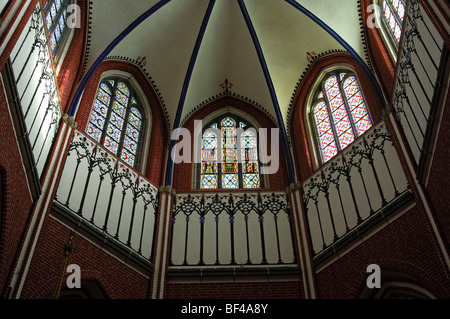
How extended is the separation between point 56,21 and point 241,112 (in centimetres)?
679

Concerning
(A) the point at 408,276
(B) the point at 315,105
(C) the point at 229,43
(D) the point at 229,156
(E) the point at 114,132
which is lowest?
(A) the point at 408,276

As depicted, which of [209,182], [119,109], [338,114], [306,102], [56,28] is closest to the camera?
[56,28]

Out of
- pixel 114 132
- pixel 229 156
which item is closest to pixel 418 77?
pixel 229 156

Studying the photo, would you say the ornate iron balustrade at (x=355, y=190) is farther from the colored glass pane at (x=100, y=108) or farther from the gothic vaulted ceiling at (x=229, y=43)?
the colored glass pane at (x=100, y=108)

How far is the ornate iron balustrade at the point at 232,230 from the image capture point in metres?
12.8

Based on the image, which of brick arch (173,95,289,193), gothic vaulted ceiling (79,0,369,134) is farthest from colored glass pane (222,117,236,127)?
gothic vaulted ceiling (79,0,369,134)

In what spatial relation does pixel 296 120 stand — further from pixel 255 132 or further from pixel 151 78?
pixel 151 78

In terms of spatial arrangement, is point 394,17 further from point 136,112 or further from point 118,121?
point 118,121

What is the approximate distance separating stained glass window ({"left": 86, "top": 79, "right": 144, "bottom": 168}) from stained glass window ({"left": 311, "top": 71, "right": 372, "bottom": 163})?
527 centimetres

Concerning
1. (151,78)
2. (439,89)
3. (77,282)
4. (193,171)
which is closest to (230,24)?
(151,78)

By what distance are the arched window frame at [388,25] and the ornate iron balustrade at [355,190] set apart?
1.94 m

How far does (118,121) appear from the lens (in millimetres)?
14492

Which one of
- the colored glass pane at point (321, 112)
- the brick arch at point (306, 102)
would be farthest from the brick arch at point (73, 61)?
the colored glass pane at point (321, 112)

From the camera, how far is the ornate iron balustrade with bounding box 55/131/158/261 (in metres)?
11.8
